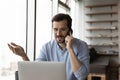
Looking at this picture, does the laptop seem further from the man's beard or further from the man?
the man's beard

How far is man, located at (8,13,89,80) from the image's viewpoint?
177 centimetres

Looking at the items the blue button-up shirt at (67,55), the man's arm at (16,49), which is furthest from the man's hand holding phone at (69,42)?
the man's arm at (16,49)

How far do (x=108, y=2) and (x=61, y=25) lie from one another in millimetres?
5816

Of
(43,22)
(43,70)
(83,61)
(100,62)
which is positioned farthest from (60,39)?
(100,62)

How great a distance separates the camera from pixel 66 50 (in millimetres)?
1948

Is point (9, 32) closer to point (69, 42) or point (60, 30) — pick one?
point (60, 30)

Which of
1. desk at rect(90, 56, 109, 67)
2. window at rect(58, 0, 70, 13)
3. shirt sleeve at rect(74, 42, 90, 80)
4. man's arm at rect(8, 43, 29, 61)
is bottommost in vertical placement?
desk at rect(90, 56, 109, 67)

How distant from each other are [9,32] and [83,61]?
1340 millimetres

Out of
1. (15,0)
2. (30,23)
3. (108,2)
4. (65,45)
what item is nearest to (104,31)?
(108,2)

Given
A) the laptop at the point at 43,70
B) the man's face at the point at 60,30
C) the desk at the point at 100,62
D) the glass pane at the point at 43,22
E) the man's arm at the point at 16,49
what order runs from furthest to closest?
the desk at the point at 100,62 < the glass pane at the point at 43,22 < the man's face at the point at 60,30 < the man's arm at the point at 16,49 < the laptop at the point at 43,70

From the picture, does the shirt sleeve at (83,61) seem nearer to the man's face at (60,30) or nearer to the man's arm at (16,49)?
the man's face at (60,30)

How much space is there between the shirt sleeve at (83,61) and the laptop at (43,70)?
47 centimetres

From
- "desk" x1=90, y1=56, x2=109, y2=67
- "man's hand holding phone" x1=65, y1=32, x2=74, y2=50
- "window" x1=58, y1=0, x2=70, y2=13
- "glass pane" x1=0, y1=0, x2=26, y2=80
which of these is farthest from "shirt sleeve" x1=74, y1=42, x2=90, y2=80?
"desk" x1=90, y1=56, x2=109, y2=67

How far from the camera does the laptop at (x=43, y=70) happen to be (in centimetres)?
130
